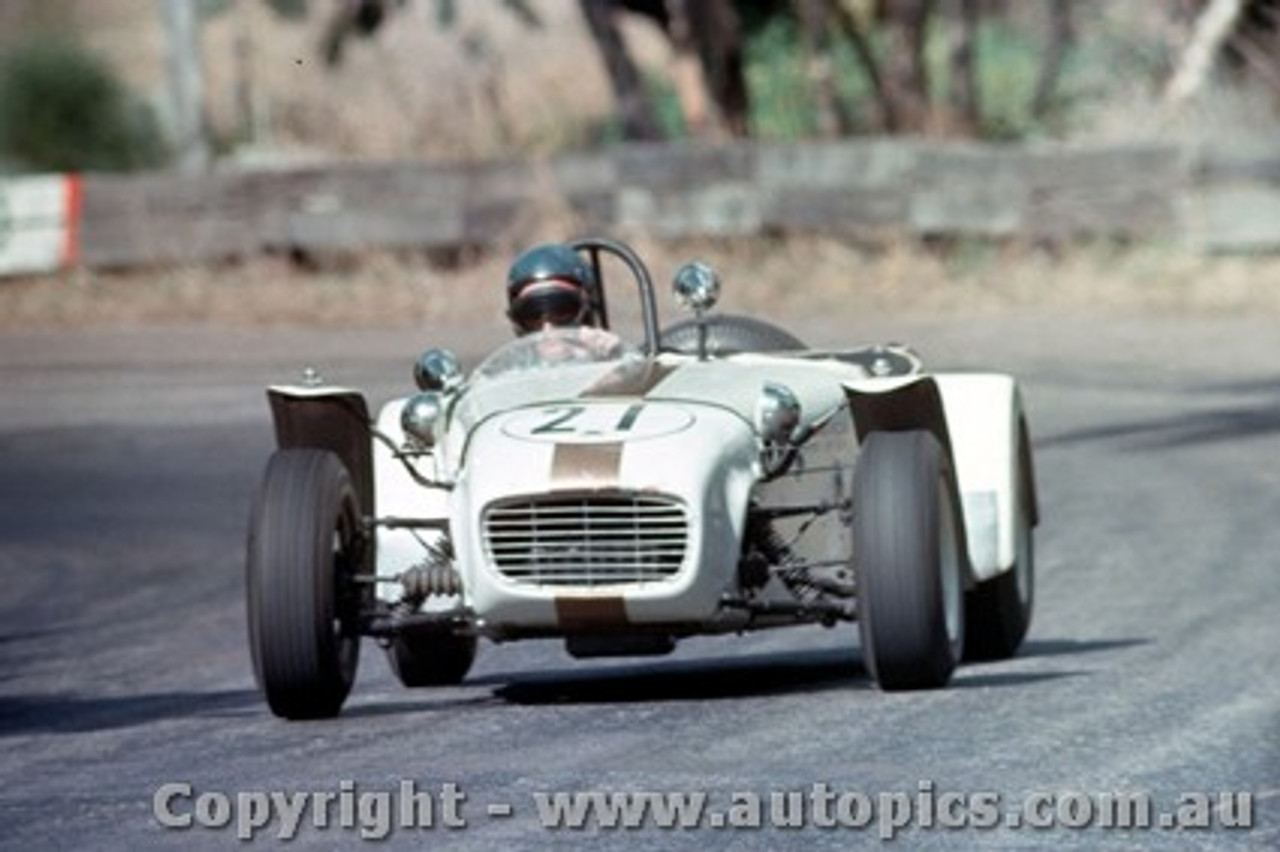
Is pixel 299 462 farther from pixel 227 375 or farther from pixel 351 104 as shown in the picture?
pixel 351 104

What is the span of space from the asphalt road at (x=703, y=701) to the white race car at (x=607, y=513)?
256mm

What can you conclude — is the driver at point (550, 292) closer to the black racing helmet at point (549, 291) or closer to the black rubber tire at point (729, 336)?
the black racing helmet at point (549, 291)

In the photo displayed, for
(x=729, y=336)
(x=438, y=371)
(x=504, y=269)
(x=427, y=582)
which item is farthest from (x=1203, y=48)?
(x=427, y=582)

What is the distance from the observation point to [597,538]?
37.6 feet

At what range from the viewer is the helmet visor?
1309 cm

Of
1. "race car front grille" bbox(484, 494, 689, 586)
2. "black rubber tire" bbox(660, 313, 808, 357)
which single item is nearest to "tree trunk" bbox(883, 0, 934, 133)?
"black rubber tire" bbox(660, 313, 808, 357)

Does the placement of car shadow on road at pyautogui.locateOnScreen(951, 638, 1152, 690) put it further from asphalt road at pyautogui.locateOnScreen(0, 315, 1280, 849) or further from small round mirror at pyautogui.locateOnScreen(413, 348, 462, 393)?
small round mirror at pyautogui.locateOnScreen(413, 348, 462, 393)

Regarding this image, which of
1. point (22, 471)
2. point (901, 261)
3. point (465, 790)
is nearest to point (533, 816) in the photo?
point (465, 790)

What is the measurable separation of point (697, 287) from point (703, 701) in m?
1.70

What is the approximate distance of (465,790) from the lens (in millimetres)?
9750

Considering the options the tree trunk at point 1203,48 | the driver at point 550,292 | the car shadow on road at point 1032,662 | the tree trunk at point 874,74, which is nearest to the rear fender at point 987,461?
the car shadow on road at point 1032,662

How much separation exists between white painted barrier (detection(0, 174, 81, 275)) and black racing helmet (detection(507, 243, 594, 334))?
A: 819 inches

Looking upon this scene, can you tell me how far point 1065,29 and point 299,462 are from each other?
26.0 m

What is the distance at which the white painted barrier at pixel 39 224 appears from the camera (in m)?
33.6
